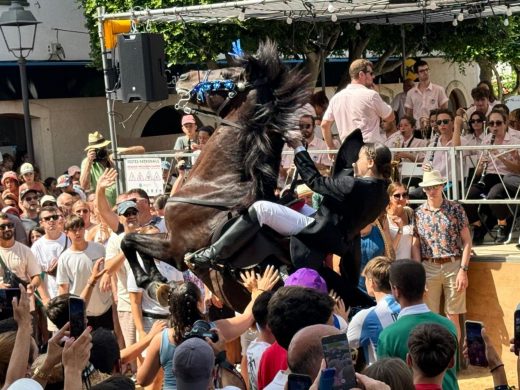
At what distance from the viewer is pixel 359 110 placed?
37.7 ft

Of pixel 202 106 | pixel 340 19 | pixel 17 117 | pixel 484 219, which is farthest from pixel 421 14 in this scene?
pixel 17 117

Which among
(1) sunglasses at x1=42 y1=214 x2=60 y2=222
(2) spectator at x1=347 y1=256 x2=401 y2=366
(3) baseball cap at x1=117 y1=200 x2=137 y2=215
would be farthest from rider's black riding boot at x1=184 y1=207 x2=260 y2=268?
A: (1) sunglasses at x1=42 y1=214 x2=60 y2=222

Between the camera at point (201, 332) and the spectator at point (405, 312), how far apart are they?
1.05 metres

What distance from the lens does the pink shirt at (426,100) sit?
1579 centimetres

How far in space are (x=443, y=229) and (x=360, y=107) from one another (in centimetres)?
155

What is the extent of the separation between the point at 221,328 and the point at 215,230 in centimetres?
235

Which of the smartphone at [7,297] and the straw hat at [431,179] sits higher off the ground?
the smartphone at [7,297]

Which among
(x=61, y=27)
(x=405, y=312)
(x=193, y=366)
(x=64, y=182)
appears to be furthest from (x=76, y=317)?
(x=61, y=27)

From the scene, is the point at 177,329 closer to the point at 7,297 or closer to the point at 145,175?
the point at 7,297

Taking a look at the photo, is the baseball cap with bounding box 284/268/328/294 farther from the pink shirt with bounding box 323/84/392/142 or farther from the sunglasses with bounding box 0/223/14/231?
the sunglasses with bounding box 0/223/14/231

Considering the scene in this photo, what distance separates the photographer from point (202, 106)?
9609mm

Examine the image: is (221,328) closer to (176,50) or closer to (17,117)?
(176,50)

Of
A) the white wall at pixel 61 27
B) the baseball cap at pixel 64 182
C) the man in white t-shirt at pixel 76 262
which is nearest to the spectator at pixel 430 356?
the man in white t-shirt at pixel 76 262

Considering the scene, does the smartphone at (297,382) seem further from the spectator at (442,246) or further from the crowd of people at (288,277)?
the spectator at (442,246)
